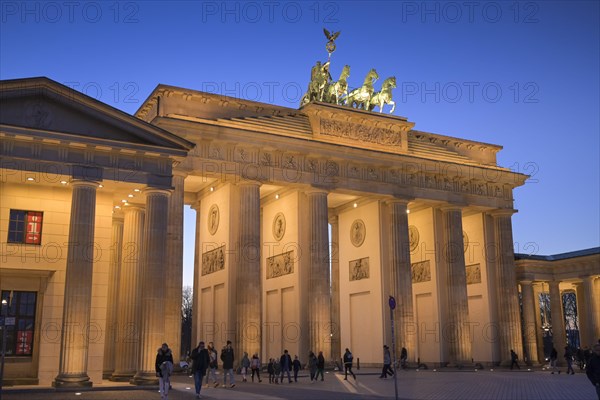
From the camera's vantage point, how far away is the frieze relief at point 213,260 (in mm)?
42750

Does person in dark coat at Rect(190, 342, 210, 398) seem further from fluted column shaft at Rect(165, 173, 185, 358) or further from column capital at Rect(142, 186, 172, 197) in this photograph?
fluted column shaft at Rect(165, 173, 185, 358)

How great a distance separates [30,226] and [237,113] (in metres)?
17.0

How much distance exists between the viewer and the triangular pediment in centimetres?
2572

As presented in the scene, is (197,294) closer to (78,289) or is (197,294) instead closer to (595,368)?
(78,289)

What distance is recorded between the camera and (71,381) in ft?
82.3

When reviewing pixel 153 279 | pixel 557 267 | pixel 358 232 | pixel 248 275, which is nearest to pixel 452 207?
pixel 358 232

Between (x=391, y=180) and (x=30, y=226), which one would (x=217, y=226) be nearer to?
(x=391, y=180)

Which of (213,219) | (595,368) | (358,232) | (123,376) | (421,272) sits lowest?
(123,376)

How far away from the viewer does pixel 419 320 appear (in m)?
50.6

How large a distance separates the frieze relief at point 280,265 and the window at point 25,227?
19.3 m

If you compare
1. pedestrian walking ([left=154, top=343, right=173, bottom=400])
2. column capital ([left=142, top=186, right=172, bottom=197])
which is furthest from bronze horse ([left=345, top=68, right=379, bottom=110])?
pedestrian walking ([left=154, top=343, right=173, bottom=400])

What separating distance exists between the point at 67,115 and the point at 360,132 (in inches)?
919

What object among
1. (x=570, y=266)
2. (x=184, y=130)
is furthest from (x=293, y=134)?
(x=570, y=266)

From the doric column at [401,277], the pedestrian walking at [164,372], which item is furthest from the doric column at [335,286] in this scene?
the pedestrian walking at [164,372]
